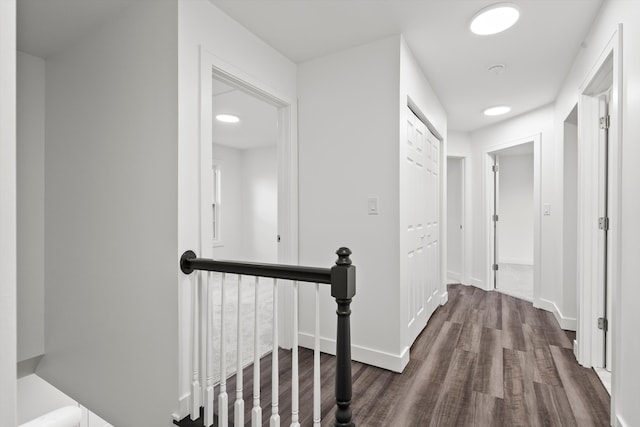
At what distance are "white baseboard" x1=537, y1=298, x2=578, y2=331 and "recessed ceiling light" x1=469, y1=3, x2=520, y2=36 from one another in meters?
2.68

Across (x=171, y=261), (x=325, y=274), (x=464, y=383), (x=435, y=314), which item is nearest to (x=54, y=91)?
(x=171, y=261)

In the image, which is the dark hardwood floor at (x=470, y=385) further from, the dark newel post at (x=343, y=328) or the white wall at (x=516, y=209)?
the white wall at (x=516, y=209)

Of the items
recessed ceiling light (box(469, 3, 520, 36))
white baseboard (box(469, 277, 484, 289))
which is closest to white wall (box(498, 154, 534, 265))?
white baseboard (box(469, 277, 484, 289))

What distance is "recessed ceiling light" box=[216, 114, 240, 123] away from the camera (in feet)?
14.4

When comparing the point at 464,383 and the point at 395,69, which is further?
the point at 395,69

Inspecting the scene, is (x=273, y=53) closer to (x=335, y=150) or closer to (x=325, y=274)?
(x=335, y=150)

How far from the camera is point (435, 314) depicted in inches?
145

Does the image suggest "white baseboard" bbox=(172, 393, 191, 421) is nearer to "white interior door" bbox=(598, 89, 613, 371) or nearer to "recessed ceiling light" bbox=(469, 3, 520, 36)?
"white interior door" bbox=(598, 89, 613, 371)

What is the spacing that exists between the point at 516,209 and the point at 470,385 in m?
5.67

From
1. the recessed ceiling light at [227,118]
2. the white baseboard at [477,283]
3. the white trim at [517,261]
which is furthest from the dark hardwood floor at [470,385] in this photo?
the white trim at [517,261]

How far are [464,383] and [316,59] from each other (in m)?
2.70

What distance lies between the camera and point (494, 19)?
2174mm

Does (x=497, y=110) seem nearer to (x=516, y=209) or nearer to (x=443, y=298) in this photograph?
(x=443, y=298)

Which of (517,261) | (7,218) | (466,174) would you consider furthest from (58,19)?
(517,261)
